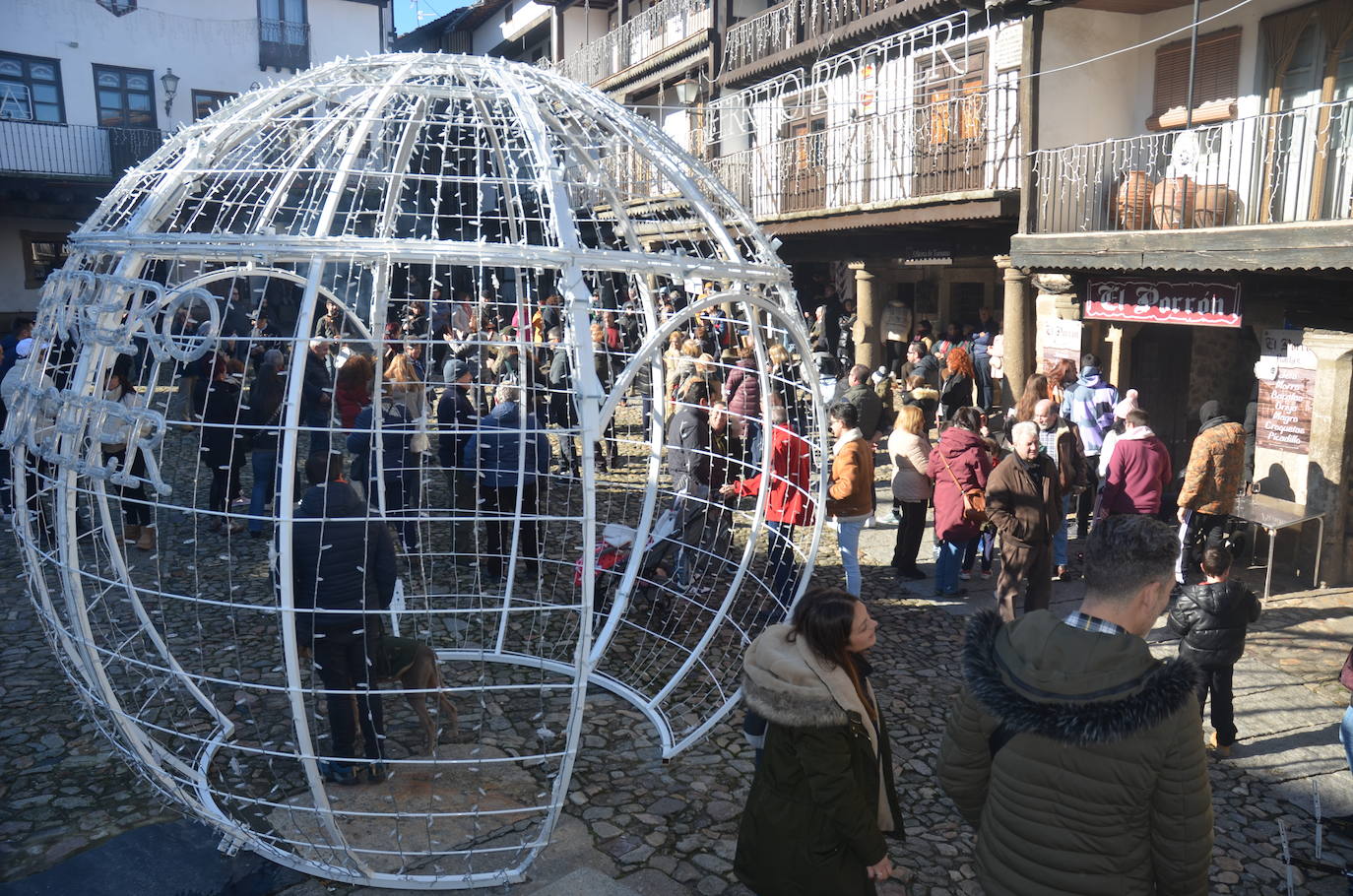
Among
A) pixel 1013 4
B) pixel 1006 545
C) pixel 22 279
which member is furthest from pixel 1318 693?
pixel 22 279

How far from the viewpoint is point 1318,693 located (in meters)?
6.21

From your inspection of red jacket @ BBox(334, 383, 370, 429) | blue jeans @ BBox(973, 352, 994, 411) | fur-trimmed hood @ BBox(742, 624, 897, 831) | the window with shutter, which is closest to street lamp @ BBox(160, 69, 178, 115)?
red jacket @ BBox(334, 383, 370, 429)

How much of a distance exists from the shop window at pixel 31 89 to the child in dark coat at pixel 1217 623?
85.4 feet

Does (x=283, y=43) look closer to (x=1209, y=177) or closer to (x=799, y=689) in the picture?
(x=1209, y=177)

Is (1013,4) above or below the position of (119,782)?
above

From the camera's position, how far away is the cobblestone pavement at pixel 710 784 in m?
4.36

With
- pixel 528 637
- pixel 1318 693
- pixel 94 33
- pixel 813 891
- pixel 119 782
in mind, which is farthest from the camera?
pixel 94 33

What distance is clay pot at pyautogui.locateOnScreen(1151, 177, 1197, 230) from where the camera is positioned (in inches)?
376

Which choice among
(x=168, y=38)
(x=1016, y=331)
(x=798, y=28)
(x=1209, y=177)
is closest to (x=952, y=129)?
(x=1016, y=331)

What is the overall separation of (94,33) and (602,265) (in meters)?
25.6

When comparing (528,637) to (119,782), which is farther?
(528,637)

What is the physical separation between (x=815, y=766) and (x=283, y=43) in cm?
2783

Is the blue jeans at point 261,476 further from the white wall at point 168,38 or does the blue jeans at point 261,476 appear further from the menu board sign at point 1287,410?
the white wall at point 168,38

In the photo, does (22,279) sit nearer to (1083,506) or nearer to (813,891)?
(1083,506)
